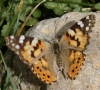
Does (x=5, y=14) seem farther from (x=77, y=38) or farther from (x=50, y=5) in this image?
(x=77, y=38)

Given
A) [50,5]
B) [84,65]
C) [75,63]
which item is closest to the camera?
[75,63]

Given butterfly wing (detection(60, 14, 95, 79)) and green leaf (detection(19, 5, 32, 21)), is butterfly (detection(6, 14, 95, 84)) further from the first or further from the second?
green leaf (detection(19, 5, 32, 21))

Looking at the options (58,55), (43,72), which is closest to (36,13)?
(58,55)

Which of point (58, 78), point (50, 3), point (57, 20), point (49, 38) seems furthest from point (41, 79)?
point (50, 3)

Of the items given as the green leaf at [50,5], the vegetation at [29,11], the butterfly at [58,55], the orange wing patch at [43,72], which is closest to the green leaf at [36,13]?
the vegetation at [29,11]

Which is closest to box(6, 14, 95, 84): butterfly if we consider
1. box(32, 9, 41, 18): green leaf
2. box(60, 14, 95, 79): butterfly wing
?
box(60, 14, 95, 79): butterfly wing

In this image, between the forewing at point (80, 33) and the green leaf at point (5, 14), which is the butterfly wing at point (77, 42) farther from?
the green leaf at point (5, 14)

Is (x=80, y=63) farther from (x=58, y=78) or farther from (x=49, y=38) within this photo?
(x=49, y=38)
